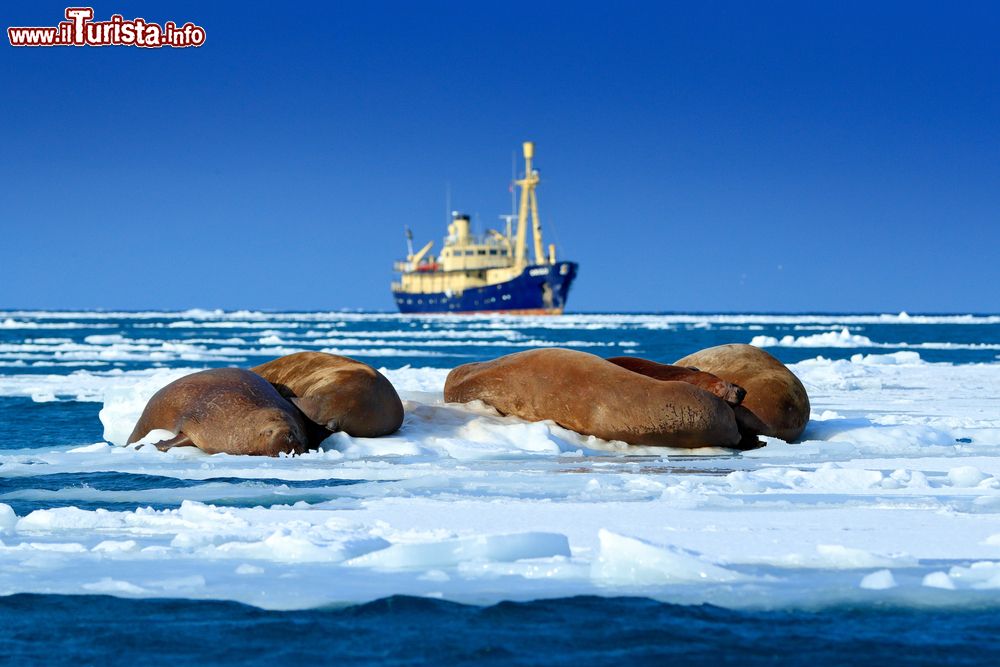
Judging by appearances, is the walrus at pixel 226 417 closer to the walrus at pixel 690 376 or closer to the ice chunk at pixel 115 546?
the walrus at pixel 690 376

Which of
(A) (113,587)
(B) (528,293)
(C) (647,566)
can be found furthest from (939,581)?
(B) (528,293)

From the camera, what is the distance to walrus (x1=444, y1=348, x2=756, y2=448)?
8.66 metres

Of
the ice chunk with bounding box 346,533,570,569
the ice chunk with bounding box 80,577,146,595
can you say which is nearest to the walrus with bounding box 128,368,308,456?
the ice chunk with bounding box 346,533,570,569

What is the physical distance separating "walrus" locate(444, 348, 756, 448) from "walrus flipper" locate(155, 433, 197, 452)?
2548 millimetres

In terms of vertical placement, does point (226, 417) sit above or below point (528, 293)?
below

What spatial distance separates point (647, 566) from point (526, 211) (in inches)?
3461

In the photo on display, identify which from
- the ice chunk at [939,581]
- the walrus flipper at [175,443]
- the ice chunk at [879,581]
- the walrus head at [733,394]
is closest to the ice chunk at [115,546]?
the ice chunk at [879,581]

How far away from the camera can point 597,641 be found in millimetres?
3734

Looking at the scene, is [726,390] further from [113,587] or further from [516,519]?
[113,587]

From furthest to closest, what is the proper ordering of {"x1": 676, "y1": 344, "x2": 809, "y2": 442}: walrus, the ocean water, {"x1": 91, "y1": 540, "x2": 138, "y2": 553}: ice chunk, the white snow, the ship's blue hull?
the ship's blue hull < {"x1": 676, "y1": 344, "x2": 809, "y2": 442}: walrus < {"x1": 91, "y1": 540, "x2": 138, "y2": 553}: ice chunk < the white snow < the ocean water

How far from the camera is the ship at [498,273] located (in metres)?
85.6

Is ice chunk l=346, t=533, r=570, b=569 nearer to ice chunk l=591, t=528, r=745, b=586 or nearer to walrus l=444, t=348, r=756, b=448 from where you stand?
ice chunk l=591, t=528, r=745, b=586

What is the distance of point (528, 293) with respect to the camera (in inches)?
3401

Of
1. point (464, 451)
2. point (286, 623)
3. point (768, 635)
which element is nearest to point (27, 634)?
point (286, 623)
